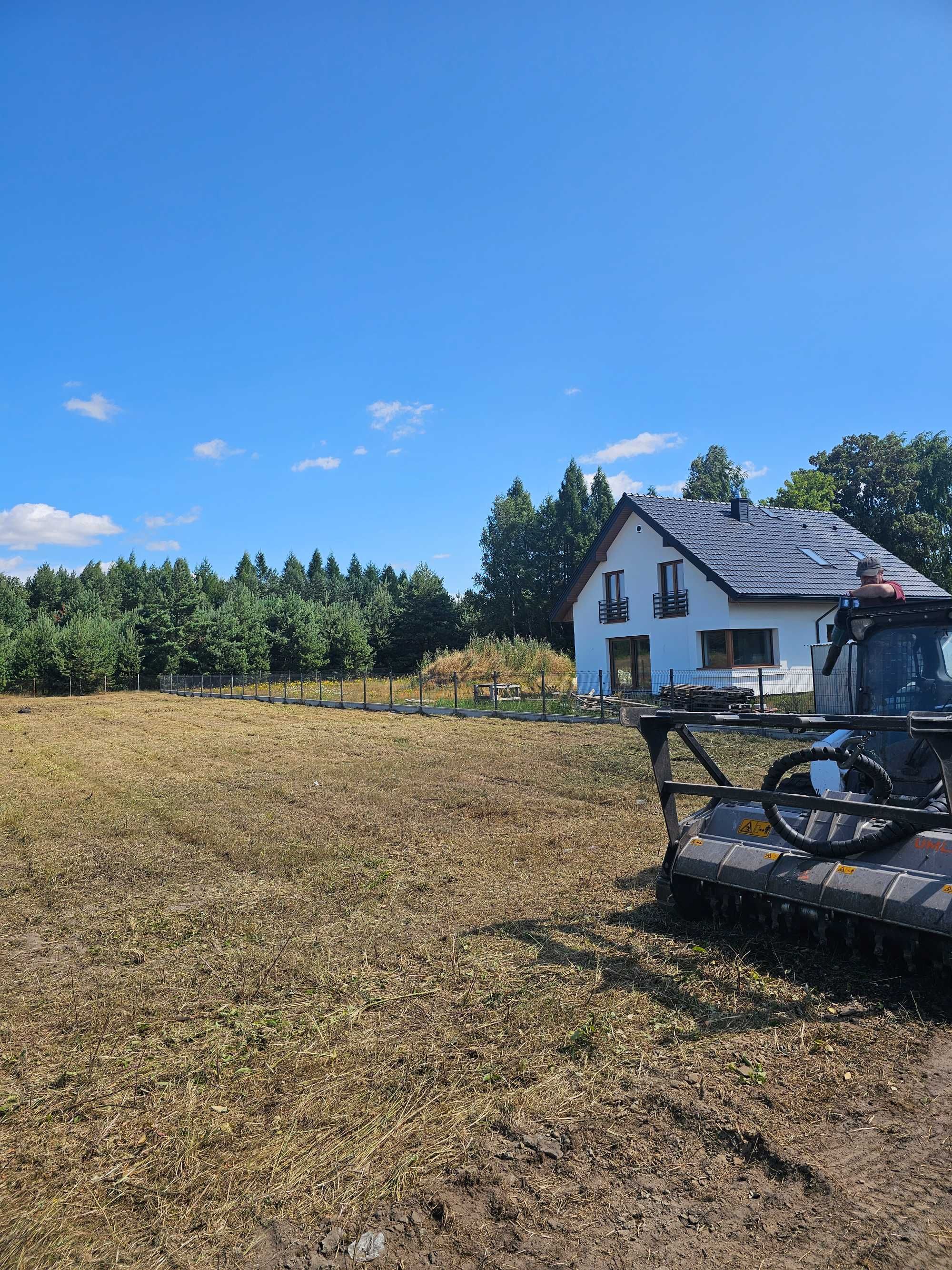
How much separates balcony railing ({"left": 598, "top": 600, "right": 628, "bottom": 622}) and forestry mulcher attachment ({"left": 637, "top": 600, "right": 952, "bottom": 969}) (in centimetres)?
2356

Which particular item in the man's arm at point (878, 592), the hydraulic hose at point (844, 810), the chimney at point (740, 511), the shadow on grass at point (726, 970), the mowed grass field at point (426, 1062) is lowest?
the mowed grass field at point (426, 1062)

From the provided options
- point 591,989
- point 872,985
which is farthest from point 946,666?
point 591,989

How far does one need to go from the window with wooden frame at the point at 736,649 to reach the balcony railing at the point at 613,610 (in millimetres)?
3770

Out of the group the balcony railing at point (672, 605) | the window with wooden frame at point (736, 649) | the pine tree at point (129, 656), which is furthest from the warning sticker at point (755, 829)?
the pine tree at point (129, 656)

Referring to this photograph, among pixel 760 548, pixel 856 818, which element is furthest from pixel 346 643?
pixel 856 818

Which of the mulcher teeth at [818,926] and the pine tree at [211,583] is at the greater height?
the pine tree at [211,583]

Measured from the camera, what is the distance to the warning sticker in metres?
4.99

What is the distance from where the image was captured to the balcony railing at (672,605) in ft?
88.0

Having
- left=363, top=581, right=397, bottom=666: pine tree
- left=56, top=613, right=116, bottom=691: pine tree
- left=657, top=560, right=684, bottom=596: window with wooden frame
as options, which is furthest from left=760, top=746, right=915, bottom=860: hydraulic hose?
left=363, top=581, right=397, bottom=666: pine tree

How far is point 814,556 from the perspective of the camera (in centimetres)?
2817

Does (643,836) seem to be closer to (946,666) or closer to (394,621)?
(946,666)

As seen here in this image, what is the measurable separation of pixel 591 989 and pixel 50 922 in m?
4.02

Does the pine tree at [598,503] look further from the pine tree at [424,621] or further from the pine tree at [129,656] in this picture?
the pine tree at [129,656]

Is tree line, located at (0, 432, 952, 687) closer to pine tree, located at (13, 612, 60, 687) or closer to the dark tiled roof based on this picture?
pine tree, located at (13, 612, 60, 687)
